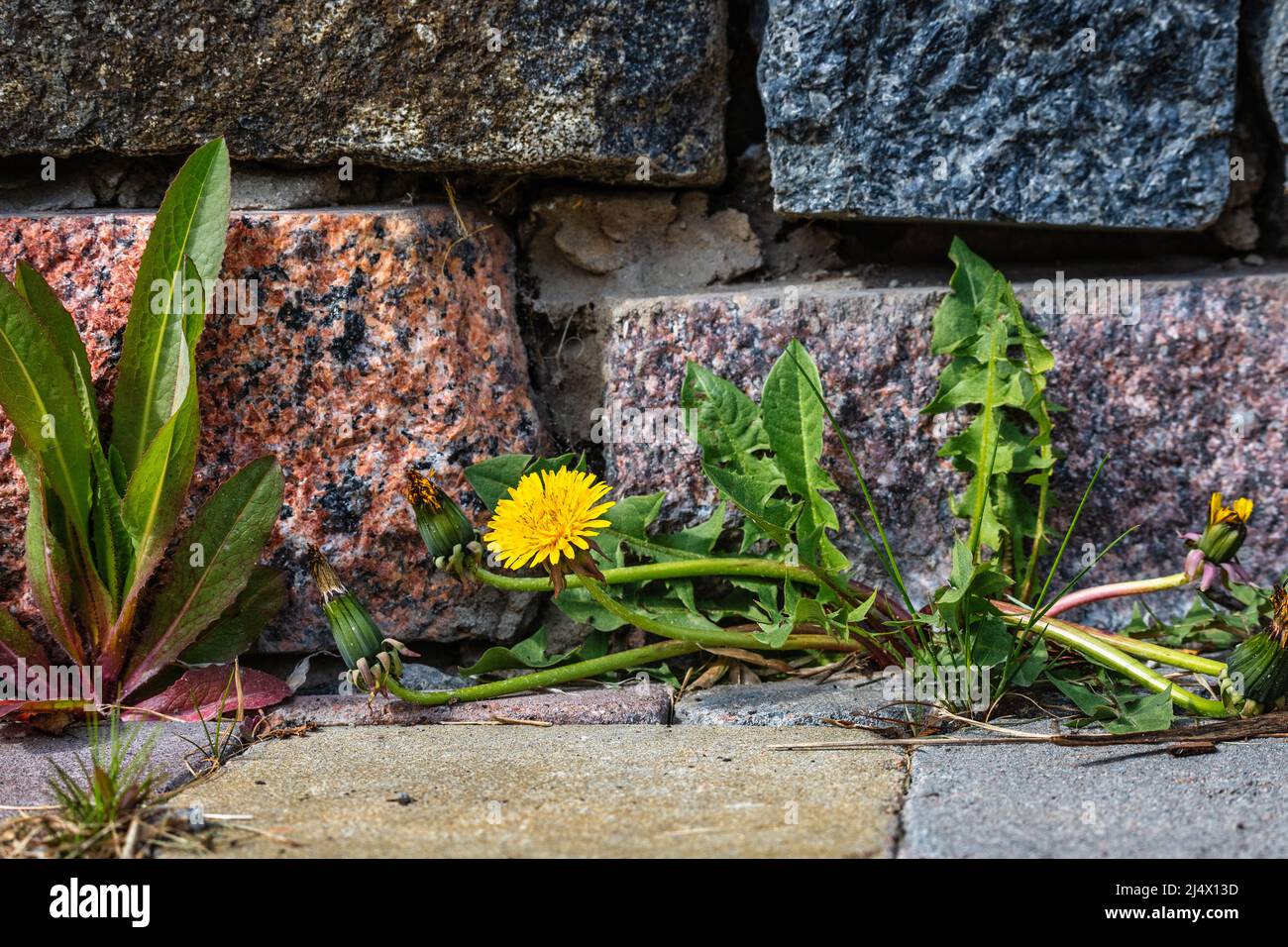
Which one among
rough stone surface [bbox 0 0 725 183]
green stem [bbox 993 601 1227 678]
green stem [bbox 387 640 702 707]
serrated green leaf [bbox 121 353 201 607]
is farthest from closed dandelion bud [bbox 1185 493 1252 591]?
serrated green leaf [bbox 121 353 201 607]

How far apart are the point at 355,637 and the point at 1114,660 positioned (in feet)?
3.57

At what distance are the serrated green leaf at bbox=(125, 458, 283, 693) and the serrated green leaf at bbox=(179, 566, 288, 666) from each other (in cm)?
5

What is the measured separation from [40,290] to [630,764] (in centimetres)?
115

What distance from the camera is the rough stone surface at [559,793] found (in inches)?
44.7

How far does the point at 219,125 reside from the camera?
6.23 feet

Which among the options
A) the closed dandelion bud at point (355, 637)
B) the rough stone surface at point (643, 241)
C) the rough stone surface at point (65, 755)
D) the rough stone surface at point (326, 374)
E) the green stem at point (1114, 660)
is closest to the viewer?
the rough stone surface at point (65, 755)

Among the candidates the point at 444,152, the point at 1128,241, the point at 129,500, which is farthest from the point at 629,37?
the point at 129,500

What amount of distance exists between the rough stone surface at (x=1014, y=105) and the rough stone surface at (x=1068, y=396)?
16 cm

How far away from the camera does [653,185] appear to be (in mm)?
2021

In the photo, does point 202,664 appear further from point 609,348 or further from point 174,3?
point 174,3

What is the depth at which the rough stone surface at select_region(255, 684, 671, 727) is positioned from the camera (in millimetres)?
1711

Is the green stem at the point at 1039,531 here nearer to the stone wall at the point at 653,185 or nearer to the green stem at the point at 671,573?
the stone wall at the point at 653,185

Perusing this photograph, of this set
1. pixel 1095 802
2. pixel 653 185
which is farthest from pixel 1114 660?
pixel 653 185

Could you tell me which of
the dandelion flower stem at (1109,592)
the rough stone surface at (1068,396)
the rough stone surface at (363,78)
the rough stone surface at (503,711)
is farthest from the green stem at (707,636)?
the rough stone surface at (363,78)
